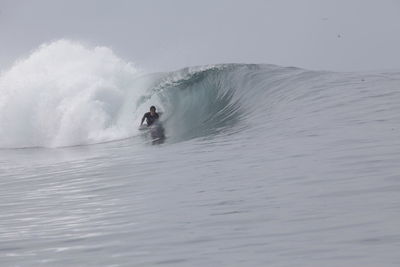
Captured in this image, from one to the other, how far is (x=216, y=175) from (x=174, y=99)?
12973 mm

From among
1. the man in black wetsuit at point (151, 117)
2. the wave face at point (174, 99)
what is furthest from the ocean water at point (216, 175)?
the man in black wetsuit at point (151, 117)

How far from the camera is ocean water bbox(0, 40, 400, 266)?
22.6 ft

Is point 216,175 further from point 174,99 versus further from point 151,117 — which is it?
point 174,99

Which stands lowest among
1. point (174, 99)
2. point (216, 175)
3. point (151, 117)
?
point (216, 175)

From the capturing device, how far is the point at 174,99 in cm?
2355

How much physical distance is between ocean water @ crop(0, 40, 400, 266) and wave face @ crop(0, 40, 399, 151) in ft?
0.21

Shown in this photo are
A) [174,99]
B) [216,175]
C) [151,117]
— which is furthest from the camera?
[174,99]

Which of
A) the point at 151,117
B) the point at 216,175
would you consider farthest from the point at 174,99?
the point at 216,175

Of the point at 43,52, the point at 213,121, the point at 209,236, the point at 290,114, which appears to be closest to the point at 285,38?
the point at 43,52

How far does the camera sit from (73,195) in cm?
1081

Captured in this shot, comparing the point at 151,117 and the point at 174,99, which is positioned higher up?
the point at 174,99

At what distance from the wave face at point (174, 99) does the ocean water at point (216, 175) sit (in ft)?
0.21

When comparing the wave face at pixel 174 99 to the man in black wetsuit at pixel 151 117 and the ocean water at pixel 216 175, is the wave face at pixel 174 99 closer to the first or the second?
the ocean water at pixel 216 175

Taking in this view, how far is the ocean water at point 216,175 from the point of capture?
22.6ft
